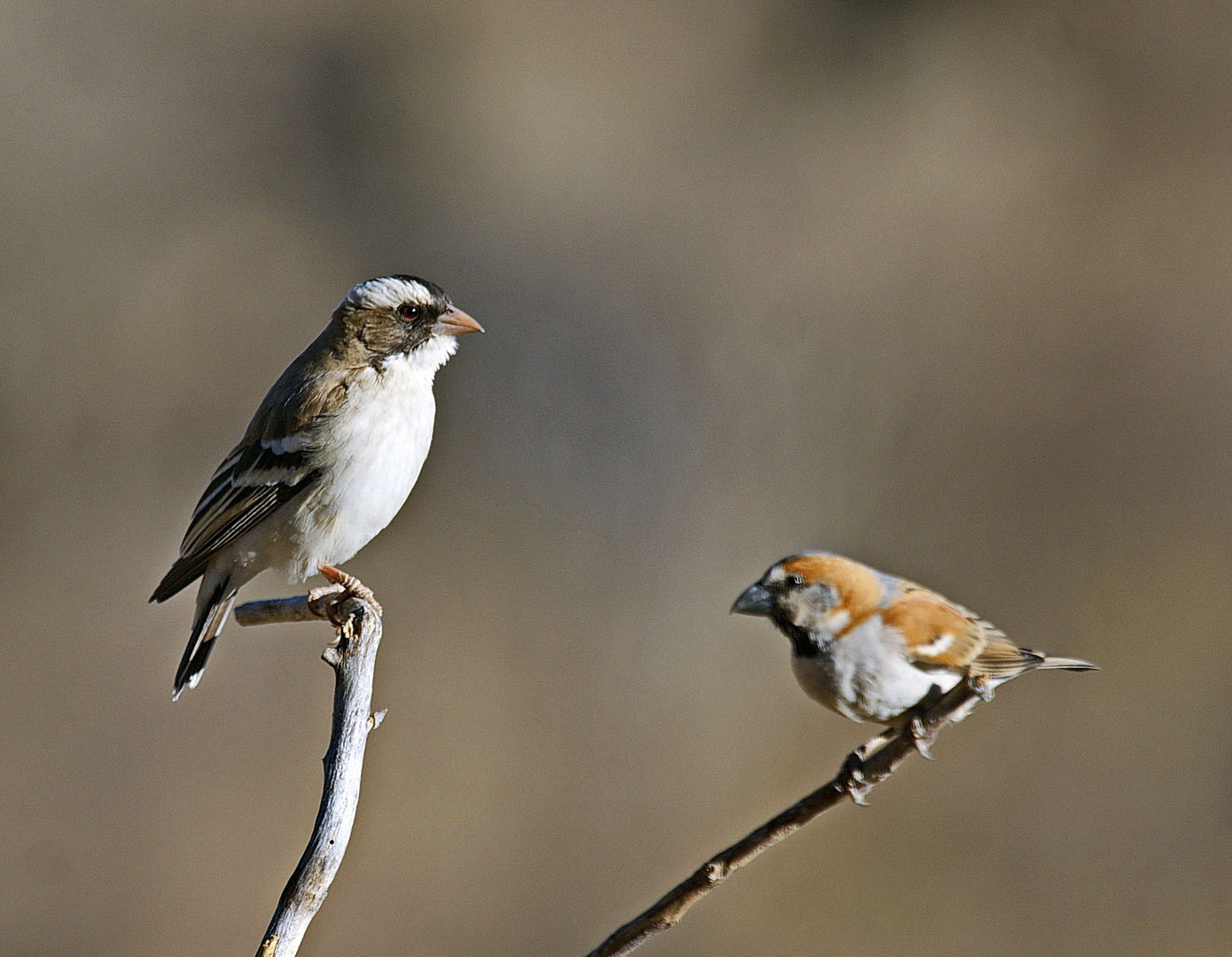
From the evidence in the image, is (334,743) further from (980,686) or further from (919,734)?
(980,686)

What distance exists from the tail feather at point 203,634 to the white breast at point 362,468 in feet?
1.01

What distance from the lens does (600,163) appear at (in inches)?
352

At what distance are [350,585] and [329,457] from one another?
0.49 metres

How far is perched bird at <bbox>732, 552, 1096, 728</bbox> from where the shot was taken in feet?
9.04

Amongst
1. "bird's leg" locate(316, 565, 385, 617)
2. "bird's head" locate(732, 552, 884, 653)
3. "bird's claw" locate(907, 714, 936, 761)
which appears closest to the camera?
"bird's claw" locate(907, 714, 936, 761)

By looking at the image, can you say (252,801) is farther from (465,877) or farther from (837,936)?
(837,936)

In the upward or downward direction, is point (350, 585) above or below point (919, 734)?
above

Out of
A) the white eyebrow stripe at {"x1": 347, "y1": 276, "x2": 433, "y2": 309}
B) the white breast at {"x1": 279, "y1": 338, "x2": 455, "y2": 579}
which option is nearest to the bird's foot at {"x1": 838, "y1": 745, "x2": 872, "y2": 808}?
the white breast at {"x1": 279, "y1": 338, "x2": 455, "y2": 579}

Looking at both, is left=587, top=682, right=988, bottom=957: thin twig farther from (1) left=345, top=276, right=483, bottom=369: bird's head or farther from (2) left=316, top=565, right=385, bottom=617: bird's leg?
(1) left=345, top=276, right=483, bottom=369: bird's head

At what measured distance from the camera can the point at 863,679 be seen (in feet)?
9.01

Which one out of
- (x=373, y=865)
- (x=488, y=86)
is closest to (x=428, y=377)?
(x=373, y=865)

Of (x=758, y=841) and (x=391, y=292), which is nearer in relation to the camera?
(x=758, y=841)

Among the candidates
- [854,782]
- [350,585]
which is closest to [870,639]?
[854,782]

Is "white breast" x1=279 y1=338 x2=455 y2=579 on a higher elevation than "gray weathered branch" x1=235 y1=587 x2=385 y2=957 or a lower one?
higher
